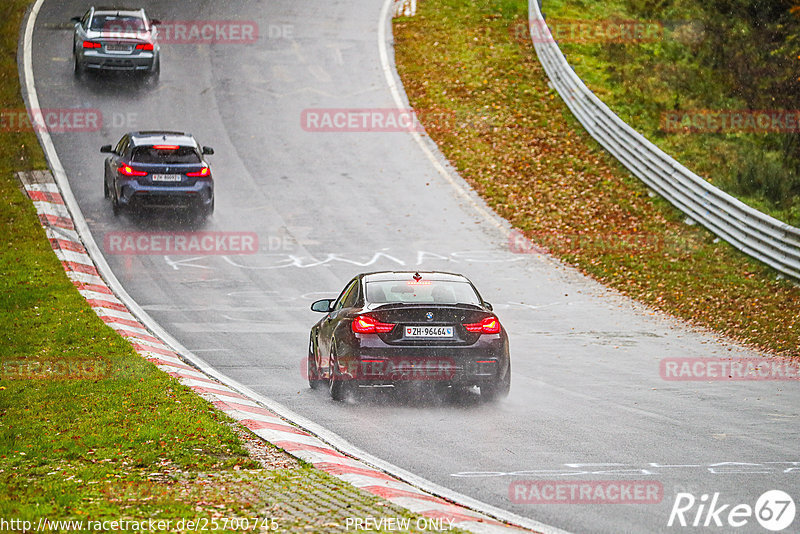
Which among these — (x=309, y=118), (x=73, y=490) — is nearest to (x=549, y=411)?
(x=73, y=490)

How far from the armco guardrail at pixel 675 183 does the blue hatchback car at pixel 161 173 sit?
10.0 metres

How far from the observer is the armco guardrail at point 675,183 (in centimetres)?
1930

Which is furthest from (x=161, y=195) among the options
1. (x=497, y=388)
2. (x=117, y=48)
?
(x=497, y=388)

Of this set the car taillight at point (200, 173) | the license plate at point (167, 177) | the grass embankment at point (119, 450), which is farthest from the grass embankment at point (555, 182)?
the grass embankment at point (119, 450)

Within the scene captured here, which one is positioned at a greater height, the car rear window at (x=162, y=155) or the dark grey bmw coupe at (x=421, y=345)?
the car rear window at (x=162, y=155)

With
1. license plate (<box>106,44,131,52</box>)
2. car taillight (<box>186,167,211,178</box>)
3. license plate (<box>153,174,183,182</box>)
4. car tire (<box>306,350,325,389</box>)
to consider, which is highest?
license plate (<box>106,44,131,52</box>)

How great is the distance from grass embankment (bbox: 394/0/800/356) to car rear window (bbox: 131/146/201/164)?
7159mm

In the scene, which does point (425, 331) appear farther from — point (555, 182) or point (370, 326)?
point (555, 182)

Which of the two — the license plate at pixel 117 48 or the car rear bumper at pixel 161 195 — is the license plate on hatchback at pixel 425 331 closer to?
the car rear bumper at pixel 161 195

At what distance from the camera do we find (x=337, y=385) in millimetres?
12141

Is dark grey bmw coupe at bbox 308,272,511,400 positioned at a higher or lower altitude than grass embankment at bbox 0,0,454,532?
higher

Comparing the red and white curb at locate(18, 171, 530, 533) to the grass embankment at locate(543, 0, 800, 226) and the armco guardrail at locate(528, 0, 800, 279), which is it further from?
the grass embankment at locate(543, 0, 800, 226)

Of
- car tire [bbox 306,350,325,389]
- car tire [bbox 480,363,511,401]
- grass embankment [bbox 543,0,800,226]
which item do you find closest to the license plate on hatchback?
car tire [bbox 480,363,511,401]

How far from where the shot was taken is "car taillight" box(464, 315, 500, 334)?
38.7ft
